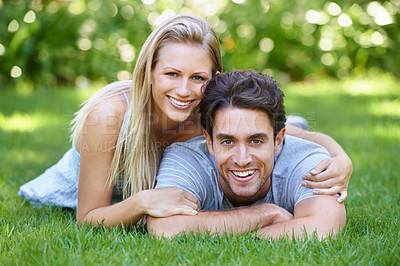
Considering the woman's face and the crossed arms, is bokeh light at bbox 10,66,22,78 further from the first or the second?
the crossed arms

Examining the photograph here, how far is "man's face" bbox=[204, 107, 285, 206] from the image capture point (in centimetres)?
283

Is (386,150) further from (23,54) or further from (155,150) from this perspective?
(23,54)

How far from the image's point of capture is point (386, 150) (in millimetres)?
4984

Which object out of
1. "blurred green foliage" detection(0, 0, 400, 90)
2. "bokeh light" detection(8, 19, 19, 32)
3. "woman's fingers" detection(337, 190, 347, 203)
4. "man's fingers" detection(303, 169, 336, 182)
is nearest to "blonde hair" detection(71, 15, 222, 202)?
"man's fingers" detection(303, 169, 336, 182)

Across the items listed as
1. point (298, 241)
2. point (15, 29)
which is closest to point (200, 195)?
point (298, 241)

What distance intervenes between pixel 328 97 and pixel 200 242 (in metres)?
5.80

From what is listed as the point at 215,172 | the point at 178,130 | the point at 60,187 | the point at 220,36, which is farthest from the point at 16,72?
the point at 215,172

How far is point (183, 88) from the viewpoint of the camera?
3086mm

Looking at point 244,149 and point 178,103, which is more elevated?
point 178,103

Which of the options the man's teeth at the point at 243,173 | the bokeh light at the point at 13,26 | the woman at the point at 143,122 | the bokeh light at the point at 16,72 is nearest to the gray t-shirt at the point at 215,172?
the woman at the point at 143,122

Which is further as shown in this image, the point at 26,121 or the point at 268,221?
the point at 26,121

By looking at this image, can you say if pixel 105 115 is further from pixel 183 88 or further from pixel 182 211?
pixel 182 211

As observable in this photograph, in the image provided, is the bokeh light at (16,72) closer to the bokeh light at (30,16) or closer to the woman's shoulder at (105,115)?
the bokeh light at (30,16)

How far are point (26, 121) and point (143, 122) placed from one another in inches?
135
